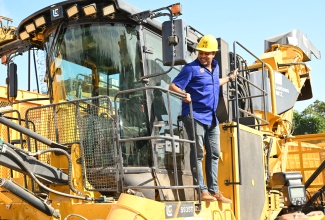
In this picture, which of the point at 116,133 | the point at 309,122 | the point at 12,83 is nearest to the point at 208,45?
the point at 116,133

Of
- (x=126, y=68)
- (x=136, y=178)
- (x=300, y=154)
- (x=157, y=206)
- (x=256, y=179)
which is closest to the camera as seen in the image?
(x=157, y=206)

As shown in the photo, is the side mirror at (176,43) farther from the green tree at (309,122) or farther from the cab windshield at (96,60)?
the green tree at (309,122)

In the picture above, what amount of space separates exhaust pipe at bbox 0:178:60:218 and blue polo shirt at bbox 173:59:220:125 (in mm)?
1579

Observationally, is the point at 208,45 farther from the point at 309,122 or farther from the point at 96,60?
the point at 309,122

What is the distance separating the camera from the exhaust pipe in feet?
13.7

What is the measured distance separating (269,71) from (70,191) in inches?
149

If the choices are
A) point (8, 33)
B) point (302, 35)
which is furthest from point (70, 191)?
point (8, 33)

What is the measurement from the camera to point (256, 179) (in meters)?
5.83

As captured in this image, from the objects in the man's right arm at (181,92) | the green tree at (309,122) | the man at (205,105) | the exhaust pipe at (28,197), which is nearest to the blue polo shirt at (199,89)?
the man at (205,105)

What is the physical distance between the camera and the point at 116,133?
4586 mm

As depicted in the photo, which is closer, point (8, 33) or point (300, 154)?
point (300, 154)

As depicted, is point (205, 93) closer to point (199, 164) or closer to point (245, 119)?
point (199, 164)

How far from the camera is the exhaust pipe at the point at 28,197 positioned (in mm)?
4176

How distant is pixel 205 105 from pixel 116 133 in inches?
39.7
